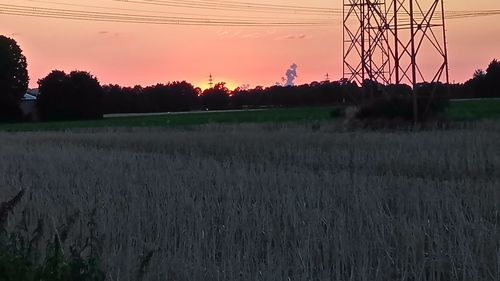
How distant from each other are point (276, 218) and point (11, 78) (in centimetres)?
8267

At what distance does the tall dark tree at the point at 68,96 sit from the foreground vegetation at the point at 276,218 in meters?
70.9

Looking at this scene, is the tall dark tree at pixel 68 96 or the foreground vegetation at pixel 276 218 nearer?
the foreground vegetation at pixel 276 218

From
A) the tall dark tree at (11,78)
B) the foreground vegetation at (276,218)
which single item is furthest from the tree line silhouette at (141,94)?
the foreground vegetation at (276,218)

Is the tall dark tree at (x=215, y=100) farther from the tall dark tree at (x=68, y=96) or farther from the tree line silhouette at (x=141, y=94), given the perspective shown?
the tall dark tree at (x=68, y=96)

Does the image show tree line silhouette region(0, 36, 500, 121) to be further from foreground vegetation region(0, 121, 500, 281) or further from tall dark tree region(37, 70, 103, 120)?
foreground vegetation region(0, 121, 500, 281)

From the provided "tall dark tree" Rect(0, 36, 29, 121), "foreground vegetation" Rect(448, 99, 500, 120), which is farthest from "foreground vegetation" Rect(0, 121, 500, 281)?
"tall dark tree" Rect(0, 36, 29, 121)

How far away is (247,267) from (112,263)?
1.16 m

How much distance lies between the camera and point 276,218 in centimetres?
770

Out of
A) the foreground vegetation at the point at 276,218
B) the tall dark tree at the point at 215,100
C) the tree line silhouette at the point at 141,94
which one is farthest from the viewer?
the tall dark tree at the point at 215,100

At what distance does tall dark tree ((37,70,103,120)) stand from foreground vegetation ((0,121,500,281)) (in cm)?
7092

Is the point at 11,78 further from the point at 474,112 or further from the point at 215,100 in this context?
the point at 474,112

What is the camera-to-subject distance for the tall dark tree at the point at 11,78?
82250 mm

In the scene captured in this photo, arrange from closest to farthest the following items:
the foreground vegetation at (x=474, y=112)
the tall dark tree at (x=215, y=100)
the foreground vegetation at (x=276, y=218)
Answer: the foreground vegetation at (x=276, y=218) < the foreground vegetation at (x=474, y=112) < the tall dark tree at (x=215, y=100)

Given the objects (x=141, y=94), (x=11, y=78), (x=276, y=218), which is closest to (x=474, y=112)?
(x=276, y=218)
